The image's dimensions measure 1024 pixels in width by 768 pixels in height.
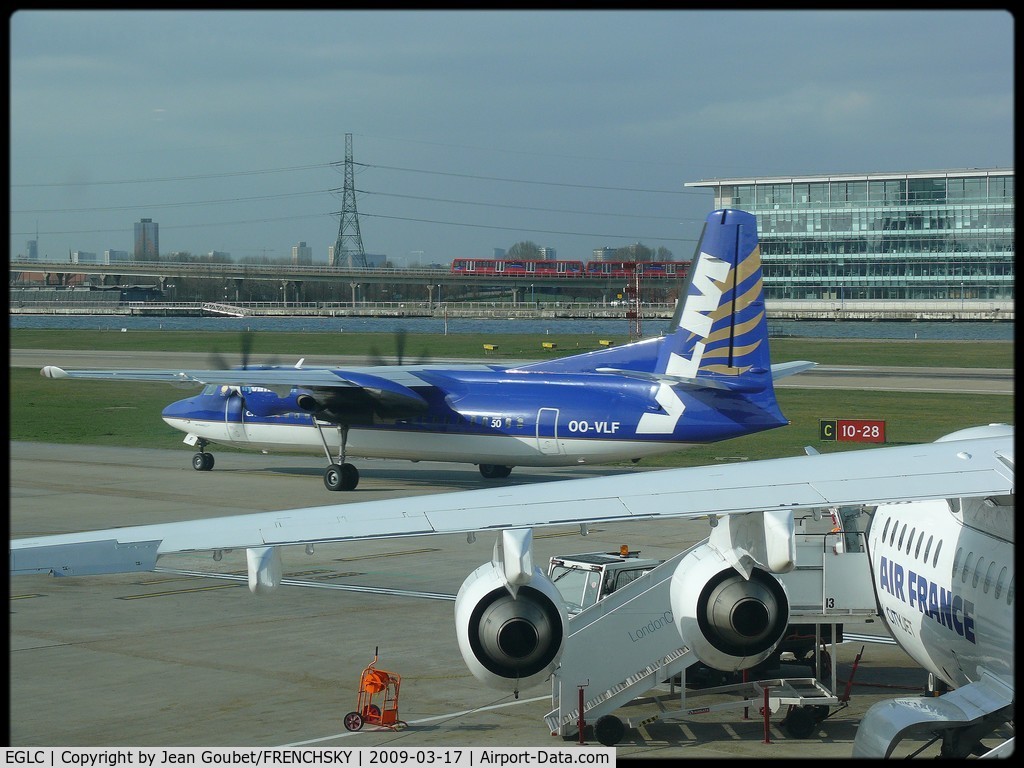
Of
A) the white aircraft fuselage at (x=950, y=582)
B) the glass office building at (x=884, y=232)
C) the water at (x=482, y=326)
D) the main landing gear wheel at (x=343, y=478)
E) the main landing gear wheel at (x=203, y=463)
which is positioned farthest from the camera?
the glass office building at (x=884, y=232)

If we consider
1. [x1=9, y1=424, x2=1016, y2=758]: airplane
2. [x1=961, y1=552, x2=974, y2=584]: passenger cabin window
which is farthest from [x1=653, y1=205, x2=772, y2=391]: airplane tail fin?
[x1=9, y1=424, x2=1016, y2=758]: airplane

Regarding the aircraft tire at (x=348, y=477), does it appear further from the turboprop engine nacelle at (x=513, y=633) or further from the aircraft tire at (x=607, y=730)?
the turboprop engine nacelle at (x=513, y=633)

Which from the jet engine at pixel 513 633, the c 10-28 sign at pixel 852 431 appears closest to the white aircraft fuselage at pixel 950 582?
the jet engine at pixel 513 633

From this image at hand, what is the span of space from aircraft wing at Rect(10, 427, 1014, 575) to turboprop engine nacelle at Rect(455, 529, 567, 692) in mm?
554

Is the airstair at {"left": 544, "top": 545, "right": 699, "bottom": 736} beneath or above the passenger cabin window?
beneath

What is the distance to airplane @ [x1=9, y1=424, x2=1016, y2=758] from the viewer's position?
8805mm

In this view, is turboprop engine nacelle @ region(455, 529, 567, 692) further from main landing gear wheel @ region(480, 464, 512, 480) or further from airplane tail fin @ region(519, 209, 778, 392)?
main landing gear wheel @ region(480, 464, 512, 480)

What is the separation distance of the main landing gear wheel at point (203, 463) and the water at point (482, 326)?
84.4 m

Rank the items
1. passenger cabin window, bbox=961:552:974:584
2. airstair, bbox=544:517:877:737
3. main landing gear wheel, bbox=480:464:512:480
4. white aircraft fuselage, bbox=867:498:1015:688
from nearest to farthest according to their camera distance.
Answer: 1. white aircraft fuselage, bbox=867:498:1015:688
2. passenger cabin window, bbox=961:552:974:584
3. airstair, bbox=544:517:877:737
4. main landing gear wheel, bbox=480:464:512:480

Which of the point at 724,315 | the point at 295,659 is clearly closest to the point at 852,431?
the point at 724,315

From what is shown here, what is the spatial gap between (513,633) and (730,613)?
72.7 inches

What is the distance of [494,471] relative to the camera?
41375 millimetres

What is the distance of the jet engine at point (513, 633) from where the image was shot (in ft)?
32.0

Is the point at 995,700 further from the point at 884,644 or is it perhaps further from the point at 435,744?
the point at 884,644
